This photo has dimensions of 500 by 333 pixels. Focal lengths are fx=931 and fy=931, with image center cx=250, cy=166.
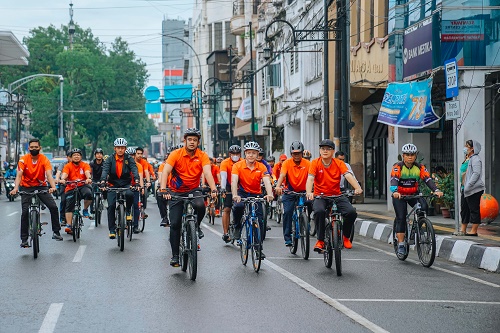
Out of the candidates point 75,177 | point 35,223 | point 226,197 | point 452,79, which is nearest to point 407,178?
point 452,79

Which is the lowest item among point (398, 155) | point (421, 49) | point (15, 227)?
point (15, 227)

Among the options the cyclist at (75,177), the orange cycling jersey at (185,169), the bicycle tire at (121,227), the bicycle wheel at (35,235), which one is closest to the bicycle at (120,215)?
the bicycle tire at (121,227)

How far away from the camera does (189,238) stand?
12.0 metres

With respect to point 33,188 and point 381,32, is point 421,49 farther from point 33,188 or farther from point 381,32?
point 33,188

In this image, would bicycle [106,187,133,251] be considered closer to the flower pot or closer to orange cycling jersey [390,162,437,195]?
orange cycling jersey [390,162,437,195]

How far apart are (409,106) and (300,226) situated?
919cm

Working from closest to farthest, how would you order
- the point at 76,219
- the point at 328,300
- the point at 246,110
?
the point at 328,300, the point at 76,219, the point at 246,110

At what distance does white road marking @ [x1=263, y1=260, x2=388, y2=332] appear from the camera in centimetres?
848

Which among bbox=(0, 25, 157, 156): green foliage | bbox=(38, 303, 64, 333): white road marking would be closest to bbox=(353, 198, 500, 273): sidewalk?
bbox=(38, 303, 64, 333): white road marking

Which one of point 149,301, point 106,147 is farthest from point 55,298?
point 106,147

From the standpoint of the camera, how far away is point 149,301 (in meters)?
9.96

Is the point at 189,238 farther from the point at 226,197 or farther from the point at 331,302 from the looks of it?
the point at 226,197

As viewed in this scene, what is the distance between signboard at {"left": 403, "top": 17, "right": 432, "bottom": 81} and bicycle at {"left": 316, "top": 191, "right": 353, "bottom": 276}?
9.76m

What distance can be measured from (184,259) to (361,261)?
3.32 m
